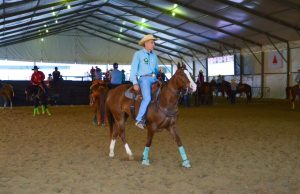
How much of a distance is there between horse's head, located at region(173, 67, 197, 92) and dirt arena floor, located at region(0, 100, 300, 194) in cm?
123

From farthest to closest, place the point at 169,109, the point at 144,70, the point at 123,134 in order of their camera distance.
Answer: the point at 123,134 < the point at 144,70 < the point at 169,109

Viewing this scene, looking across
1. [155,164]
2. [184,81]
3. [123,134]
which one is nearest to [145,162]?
[155,164]

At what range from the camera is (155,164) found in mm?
6145

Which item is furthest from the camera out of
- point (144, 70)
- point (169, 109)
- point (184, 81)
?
point (144, 70)

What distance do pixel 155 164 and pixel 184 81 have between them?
57.1 inches

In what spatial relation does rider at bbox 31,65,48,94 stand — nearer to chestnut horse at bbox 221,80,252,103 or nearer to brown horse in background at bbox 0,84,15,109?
brown horse in background at bbox 0,84,15,109

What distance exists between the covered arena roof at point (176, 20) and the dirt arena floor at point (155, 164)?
12.1 m

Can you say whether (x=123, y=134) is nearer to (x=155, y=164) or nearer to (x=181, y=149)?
(x=155, y=164)

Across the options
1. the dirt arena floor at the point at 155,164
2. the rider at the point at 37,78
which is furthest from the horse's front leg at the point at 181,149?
the rider at the point at 37,78

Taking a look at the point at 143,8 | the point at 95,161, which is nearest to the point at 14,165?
the point at 95,161

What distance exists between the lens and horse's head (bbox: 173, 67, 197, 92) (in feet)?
18.6

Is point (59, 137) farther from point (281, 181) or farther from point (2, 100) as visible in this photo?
point (2, 100)

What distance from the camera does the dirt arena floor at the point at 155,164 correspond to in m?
4.79

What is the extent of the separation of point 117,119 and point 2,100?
16.1 m
